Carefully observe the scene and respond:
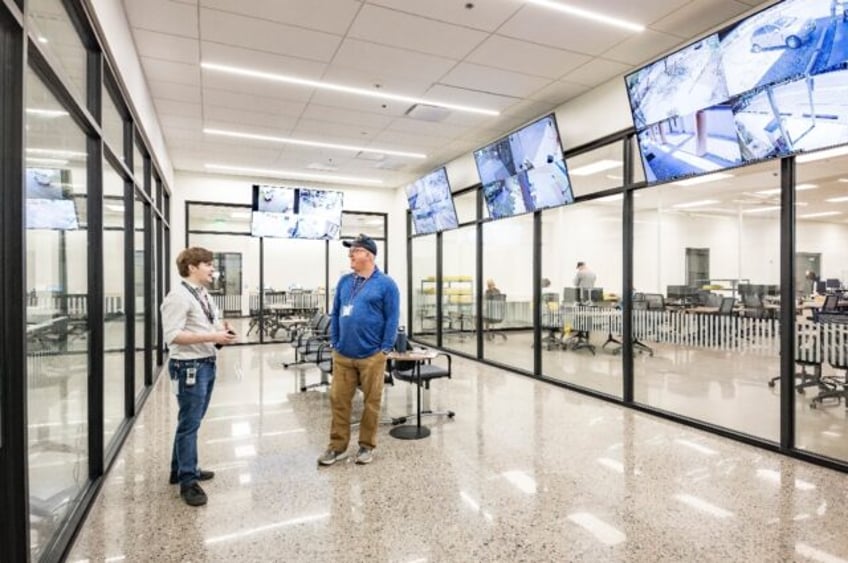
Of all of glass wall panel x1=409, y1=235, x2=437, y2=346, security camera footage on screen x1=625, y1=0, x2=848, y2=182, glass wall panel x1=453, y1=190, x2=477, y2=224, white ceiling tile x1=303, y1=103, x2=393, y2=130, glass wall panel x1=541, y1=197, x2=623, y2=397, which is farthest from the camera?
glass wall panel x1=409, y1=235, x2=437, y2=346

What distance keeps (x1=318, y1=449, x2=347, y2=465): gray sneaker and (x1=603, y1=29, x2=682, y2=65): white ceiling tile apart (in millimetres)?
4247

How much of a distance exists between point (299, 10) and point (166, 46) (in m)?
1.49

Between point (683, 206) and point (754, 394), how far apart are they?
7.08 ft

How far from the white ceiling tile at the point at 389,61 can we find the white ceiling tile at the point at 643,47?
60.3 inches

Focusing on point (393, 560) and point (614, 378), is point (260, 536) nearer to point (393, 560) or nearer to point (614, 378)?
point (393, 560)

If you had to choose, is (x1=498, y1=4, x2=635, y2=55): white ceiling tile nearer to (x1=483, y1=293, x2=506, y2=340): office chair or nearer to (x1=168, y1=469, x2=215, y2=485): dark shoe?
(x1=168, y1=469, x2=215, y2=485): dark shoe

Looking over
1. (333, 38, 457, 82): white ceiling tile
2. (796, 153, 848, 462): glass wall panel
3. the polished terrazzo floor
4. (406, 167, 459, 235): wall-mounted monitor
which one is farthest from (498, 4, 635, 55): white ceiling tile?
(406, 167, 459, 235): wall-mounted monitor

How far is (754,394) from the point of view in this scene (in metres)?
4.76

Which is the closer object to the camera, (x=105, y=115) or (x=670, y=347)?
(x=105, y=115)

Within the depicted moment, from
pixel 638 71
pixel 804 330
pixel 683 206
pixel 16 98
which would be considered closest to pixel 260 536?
pixel 16 98

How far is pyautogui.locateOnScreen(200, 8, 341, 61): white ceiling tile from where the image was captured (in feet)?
12.8

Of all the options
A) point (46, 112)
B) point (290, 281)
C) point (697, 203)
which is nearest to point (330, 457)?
point (46, 112)

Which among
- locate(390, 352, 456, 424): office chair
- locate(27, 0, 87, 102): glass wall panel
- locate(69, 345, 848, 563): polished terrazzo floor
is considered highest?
locate(27, 0, 87, 102): glass wall panel

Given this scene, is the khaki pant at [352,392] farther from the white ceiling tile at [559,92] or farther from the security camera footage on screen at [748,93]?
the white ceiling tile at [559,92]
